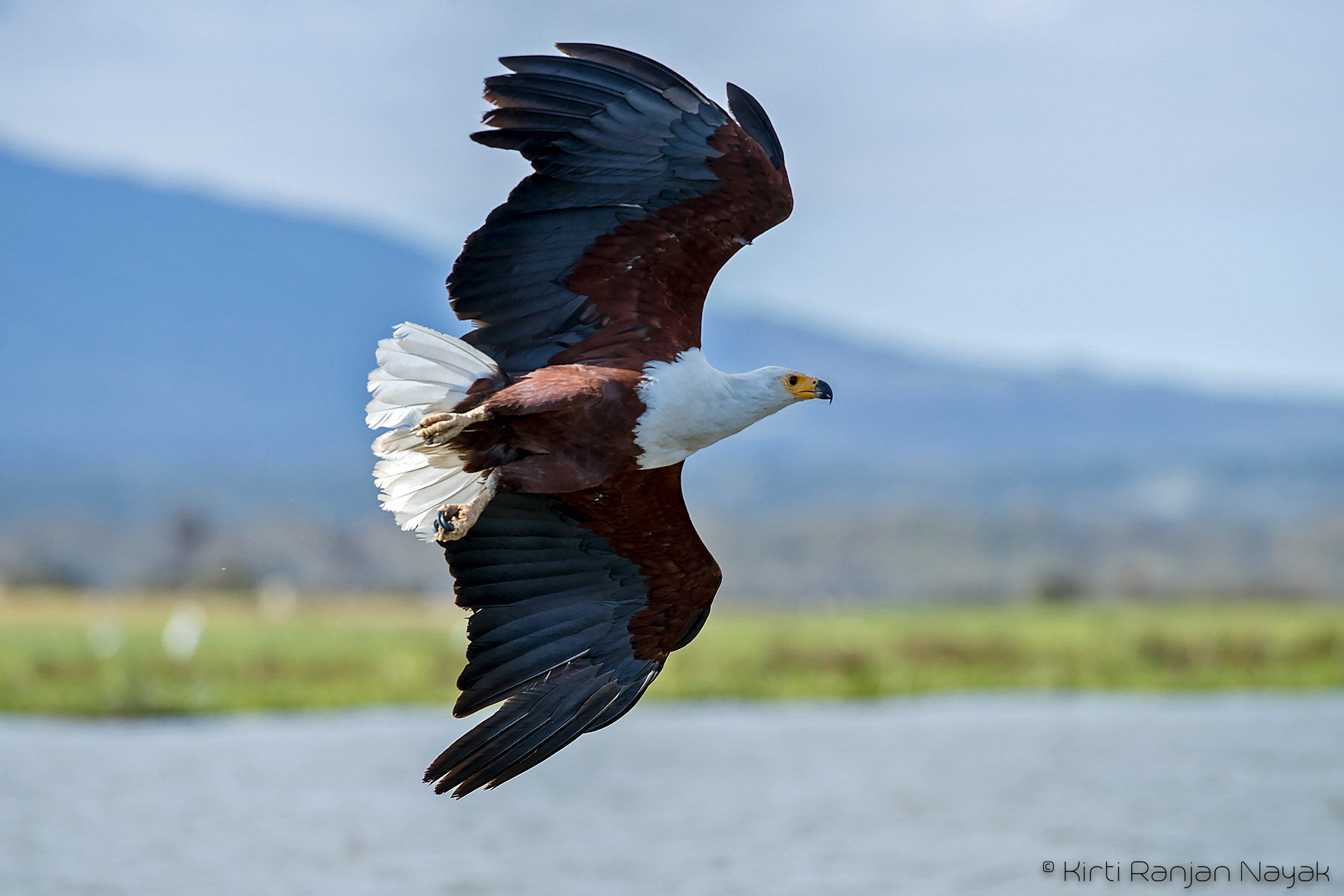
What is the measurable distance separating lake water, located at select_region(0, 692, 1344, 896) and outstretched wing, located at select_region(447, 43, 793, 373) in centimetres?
697

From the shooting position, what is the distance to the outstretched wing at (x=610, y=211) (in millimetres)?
6949

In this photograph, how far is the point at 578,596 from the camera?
7891 mm

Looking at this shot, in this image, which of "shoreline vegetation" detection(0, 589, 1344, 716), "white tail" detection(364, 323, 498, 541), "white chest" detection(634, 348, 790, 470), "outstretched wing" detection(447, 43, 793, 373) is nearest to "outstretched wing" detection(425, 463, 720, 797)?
"white chest" detection(634, 348, 790, 470)

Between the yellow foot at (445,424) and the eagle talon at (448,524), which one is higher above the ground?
the yellow foot at (445,424)

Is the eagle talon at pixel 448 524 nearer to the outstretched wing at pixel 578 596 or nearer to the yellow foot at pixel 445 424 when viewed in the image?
the yellow foot at pixel 445 424

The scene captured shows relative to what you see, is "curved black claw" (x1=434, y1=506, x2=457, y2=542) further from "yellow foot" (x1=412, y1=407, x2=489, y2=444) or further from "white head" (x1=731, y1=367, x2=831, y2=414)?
"white head" (x1=731, y1=367, x2=831, y2=414)

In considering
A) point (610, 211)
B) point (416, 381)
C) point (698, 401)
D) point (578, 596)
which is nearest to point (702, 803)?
point (578, 596)

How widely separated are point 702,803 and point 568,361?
10381 mm

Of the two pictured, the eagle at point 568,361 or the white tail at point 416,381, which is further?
the white tail at point 416,381

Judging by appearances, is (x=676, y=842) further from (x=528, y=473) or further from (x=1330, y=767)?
(x=528, y=473)

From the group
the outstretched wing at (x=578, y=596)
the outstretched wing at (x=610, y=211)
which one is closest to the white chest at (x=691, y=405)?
the outstretched wing at (x=610, y=211)

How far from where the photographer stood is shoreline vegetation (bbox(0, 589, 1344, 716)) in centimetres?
2052

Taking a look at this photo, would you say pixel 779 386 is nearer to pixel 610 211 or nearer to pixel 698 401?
pixel 698 401

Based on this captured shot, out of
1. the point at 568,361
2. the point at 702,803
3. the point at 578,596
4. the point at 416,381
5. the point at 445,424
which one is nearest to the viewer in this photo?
the point at 445,424
